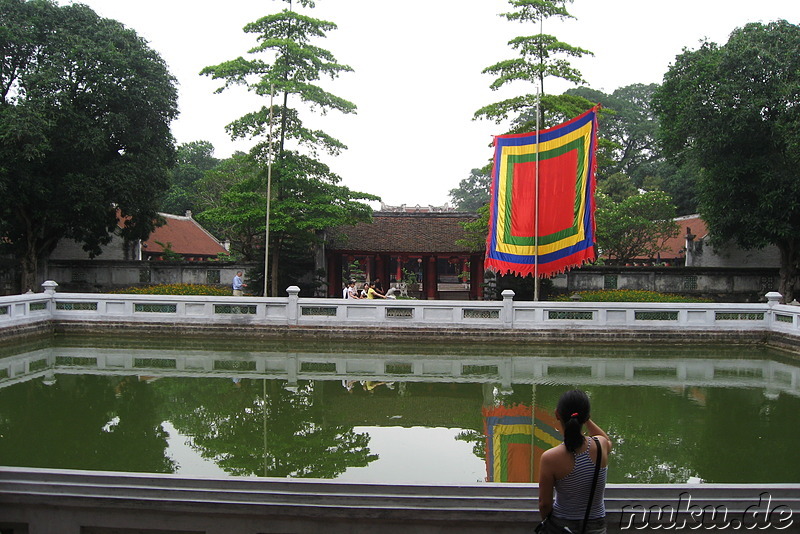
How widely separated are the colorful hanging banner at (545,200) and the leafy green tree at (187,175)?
2036cm

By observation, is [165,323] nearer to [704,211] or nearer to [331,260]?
[331,260]

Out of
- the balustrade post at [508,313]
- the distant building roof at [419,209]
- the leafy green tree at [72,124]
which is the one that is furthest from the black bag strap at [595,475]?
the distant building roof at [419,209]

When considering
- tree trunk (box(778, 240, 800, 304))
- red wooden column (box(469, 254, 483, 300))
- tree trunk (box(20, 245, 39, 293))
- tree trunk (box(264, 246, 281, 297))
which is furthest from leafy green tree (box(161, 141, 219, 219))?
tree trunk (box(778, 240, 800, 304))

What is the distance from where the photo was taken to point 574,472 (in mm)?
3027

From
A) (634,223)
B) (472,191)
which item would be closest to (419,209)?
(634,223)

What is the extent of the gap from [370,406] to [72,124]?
50.3 feet

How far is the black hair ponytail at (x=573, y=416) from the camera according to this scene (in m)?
2.98

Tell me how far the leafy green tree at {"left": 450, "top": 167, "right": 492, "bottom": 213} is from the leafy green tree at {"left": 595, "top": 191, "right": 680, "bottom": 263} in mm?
36800

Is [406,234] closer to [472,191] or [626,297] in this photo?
[626,297]

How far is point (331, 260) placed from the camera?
79.5ft

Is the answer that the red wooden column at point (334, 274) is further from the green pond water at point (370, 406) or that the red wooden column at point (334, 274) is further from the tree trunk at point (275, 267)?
the green pond water at point (370, 406)

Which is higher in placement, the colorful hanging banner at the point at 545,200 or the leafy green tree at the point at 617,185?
the leafy green tree at the point at 617,185

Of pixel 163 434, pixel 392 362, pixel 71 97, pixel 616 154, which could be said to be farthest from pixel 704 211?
pixel 616 154

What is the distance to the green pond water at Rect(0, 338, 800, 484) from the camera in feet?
22.5
